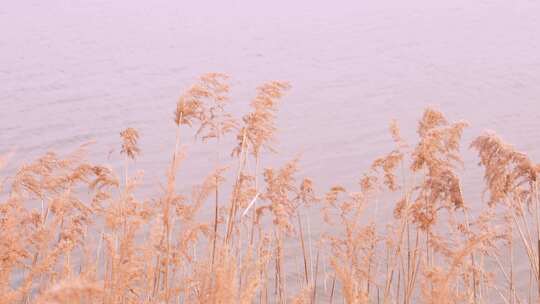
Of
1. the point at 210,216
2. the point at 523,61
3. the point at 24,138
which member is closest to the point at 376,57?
the point at 523,61

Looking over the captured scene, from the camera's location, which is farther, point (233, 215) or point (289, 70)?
point (289, 70)

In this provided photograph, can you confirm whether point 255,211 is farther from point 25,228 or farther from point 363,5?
point 363,5

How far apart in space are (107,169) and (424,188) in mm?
1353

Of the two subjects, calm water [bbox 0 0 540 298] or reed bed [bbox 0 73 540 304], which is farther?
calm water [bbox 0 0 540 298]

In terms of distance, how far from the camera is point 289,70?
13.9 meters

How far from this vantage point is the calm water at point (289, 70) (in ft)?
33.9

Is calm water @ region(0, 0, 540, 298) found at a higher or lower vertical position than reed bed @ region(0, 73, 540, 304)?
higher

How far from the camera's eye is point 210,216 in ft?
24.6

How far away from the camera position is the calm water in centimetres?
1032

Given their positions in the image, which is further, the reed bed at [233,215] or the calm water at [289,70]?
the calm water at [289,70]

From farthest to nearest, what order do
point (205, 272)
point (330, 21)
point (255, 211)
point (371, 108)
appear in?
point (330, 21) → point (371, 108) → point (255, 211) → point (205, 272)

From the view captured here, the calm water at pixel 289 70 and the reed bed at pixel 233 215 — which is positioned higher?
the calm water at pixel 289 70

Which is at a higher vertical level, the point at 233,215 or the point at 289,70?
the point at 289,70

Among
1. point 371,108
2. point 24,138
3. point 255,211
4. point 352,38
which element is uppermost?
point 352,38
